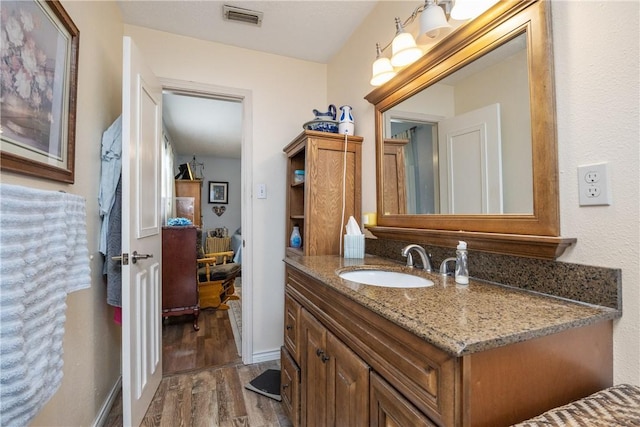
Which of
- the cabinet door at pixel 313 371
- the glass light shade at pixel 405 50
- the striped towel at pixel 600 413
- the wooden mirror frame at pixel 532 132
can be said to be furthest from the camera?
the glass light shade at pixel 405 50

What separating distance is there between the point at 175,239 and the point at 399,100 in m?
2.40

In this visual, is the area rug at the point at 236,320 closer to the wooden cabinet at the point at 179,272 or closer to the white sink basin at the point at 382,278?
the wooden cabinet at the point at 179,272

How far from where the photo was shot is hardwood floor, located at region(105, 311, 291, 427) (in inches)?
63.4

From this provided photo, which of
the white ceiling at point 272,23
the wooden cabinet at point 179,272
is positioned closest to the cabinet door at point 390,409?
the white ceiling at point 272,23

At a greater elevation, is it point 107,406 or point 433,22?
point 433,22

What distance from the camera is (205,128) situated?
4.38 m

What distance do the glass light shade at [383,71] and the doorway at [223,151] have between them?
3.60ft

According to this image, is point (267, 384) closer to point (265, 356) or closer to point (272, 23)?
point (265, 356)

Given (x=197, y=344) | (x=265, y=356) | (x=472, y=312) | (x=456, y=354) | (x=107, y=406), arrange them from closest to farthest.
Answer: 1. (x=456, y=354)
2. (x=472, y=312)
3. (x=107, y=406)
4. (x=265, y=356)
5. (x=197, y=344)

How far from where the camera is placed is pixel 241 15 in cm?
188

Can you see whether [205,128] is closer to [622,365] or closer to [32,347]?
[32,347]

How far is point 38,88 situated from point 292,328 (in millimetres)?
1391

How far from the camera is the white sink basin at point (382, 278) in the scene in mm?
1226

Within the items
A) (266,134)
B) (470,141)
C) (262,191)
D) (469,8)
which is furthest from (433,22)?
(262,191)
